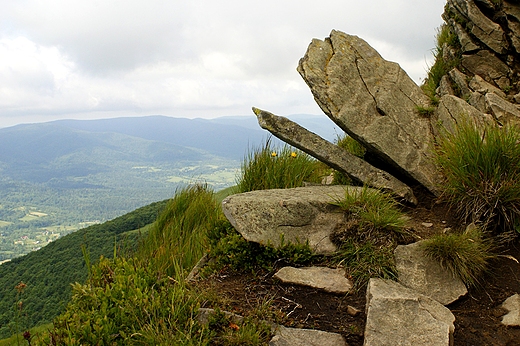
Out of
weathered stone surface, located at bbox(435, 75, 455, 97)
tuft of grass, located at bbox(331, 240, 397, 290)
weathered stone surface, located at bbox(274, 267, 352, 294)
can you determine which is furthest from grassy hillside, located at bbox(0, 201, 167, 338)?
weathered stone surface, located at bbox(435, 75, 455, 97)

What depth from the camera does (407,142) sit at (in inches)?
302

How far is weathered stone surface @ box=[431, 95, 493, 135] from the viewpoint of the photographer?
7.76 m

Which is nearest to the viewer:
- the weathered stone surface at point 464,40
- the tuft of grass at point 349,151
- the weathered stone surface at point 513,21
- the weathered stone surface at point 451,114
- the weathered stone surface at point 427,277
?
the weathered stone surface at point 427,277

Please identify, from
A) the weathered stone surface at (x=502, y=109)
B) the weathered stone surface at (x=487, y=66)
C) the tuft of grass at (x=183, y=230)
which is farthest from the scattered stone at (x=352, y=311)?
the weathered stone surface at (x=487, y=66)

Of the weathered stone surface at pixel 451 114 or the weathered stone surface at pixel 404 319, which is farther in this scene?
the weathered stone surface at pixel 451 114

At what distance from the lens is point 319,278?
5.35 metres

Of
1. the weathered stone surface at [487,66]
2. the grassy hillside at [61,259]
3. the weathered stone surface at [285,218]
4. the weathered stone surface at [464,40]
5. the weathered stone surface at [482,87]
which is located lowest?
the grassy hillside at [61,259]

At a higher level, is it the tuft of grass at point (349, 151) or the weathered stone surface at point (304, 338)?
the tuft of grass at point (349, 151)

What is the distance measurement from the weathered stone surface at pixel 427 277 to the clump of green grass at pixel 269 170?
144 inches

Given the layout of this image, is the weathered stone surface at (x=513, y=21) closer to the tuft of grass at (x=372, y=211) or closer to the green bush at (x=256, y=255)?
the tuft of grass at (x=372, y=211)

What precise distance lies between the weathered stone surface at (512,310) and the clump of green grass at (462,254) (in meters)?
0.40

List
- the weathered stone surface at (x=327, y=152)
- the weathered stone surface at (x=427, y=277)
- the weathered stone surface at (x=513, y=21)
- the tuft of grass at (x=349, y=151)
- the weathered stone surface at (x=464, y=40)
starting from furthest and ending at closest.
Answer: the weathered stone surface at (x=464, y=40)
the weathered stone surface at (x=513, y=21)
the tuft of grass at (x=349, y=151)
the weathered stone surface at (x=327, y=152)
the weathered stone surface at (x=427, y=277)

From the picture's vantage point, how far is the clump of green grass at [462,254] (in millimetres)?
5262

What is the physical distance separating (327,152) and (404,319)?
3733mm
